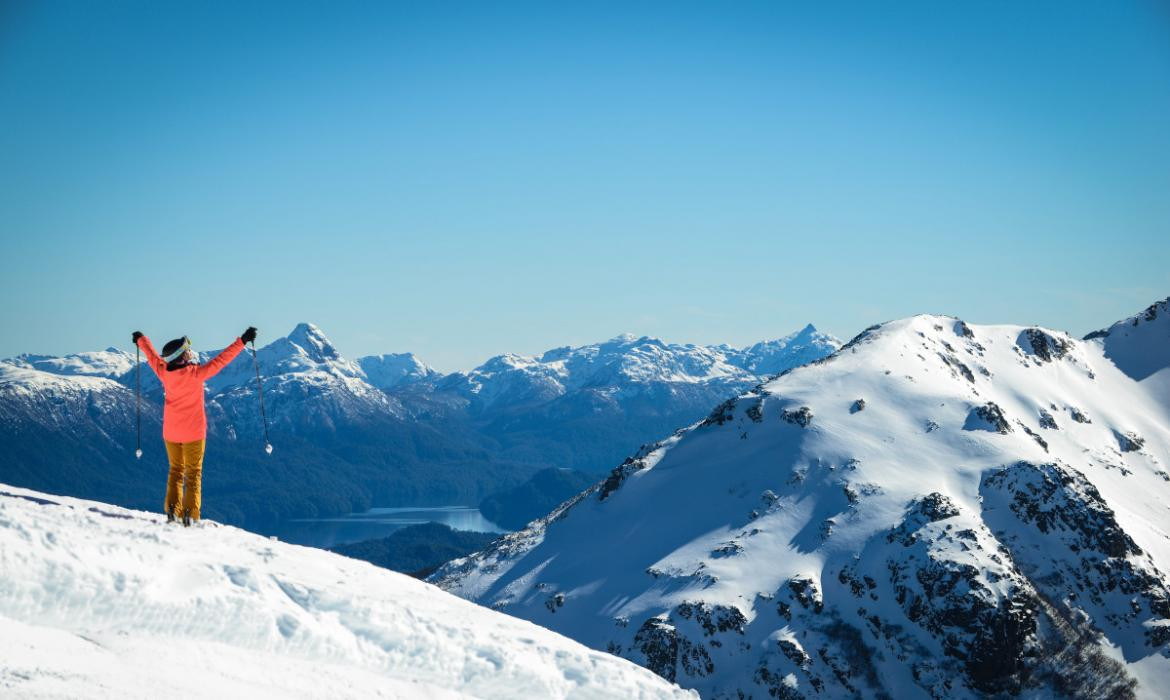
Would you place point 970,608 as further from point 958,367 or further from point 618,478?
point 958,367

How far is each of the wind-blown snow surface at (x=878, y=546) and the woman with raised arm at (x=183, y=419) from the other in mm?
78166

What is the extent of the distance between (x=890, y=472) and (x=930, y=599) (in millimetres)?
22750

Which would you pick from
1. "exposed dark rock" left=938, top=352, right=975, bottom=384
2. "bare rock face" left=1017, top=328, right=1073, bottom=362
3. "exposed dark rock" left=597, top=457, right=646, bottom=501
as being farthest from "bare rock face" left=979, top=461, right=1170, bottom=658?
"bare rock face" left=1017, top=328, right=1073, bottom=362

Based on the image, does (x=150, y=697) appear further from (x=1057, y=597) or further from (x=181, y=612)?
(x=1057, y=597)

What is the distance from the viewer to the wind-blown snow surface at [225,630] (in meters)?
13.4

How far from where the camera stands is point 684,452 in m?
133

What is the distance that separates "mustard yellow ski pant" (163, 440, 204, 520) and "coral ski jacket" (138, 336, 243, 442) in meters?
0.25

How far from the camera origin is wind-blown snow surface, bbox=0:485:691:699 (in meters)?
13.4

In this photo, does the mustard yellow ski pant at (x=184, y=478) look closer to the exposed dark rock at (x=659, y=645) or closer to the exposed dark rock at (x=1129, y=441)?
the exposed dark rock at (x=659, y=645)

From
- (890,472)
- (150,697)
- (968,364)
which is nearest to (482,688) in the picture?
(150,697)

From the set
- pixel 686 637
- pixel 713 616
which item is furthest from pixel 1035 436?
pixel 686 637

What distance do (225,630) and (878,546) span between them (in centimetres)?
9709

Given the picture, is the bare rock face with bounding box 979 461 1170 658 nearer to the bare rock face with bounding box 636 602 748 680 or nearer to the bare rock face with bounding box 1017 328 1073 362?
the bare rock face with bounding box 636 602 748 680

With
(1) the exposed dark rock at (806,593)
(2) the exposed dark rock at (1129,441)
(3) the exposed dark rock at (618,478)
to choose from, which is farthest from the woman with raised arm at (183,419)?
(2) the exposed dark rock at (1129,441)
